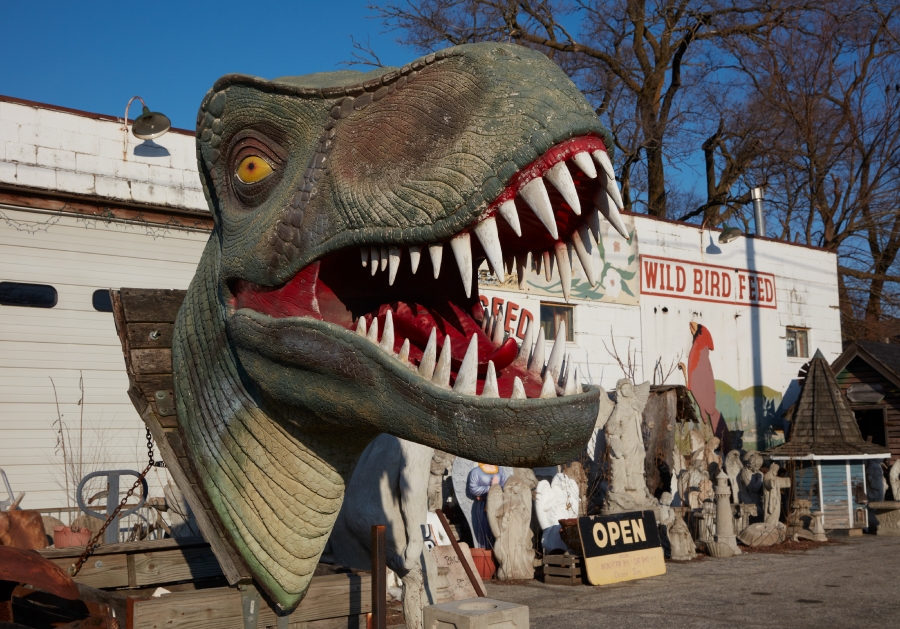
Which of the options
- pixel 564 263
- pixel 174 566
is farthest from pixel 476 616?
pixel 564 263

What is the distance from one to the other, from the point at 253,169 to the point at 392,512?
3764 millimetres

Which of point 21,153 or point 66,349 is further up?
point 21,153

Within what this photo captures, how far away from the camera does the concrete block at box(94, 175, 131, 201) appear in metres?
9.81

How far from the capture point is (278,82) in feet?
6.49

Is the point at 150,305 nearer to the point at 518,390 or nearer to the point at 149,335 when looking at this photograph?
the point at 149,335

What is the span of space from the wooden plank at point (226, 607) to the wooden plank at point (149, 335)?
795 millimetres

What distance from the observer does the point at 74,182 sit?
9.65 meters

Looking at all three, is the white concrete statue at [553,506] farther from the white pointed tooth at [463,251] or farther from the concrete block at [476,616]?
the white pointed tooth at [463,251]

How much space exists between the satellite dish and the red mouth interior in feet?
28.1

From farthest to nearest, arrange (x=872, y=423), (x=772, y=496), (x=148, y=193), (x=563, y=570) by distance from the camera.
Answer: (x=872, y=423) → (x=772, y=496) → (x=148, y=193) → (x=563, y=570)

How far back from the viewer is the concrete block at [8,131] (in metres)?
9.22

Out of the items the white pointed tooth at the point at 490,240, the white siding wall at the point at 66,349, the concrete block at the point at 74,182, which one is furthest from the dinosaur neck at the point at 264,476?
the concrete block at the point at 74,182

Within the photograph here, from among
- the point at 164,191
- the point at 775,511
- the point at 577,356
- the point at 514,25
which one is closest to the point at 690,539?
the point at 775,511

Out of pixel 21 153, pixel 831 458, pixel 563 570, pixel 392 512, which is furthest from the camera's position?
pixel 831 458
